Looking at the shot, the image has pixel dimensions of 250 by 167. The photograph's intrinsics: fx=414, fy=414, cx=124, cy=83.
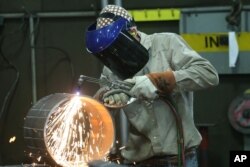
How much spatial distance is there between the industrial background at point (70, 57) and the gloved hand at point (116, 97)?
0.99 meters

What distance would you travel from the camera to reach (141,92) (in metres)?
1.25

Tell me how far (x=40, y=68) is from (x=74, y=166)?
131cm

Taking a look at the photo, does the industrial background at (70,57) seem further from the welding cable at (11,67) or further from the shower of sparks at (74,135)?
the shower of sparks at (74,135)

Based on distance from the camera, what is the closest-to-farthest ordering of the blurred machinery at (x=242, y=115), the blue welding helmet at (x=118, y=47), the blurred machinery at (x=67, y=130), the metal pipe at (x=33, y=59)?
the blurred machinery at (x=67, y=130), the blue welding helmet at (x=118, y=47), the blurred machinery at (x=242, y=115), the metal pipe at (x=33, y=59)

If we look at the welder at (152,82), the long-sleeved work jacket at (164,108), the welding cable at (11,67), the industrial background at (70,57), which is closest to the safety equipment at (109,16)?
the welder at (152,82)

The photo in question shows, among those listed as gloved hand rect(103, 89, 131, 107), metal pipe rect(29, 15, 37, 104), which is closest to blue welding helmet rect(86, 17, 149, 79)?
gloved hand rect(103, 89, 131, 107)

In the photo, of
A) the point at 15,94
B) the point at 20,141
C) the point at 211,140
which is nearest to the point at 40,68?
the point at 15,94

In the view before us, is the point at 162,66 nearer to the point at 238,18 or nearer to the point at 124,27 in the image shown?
the point at 124,27

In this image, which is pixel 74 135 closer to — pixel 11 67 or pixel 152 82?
pixel 152 82

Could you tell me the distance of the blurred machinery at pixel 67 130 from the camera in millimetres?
1173

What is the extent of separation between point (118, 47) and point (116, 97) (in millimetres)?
155

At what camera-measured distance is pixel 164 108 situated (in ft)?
4.63

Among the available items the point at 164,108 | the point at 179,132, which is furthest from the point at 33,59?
the point at 179,132

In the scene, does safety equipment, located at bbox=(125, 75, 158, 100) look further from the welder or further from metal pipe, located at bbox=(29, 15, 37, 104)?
metal pipe, located at bbox=(29, 15, 37, 104)
